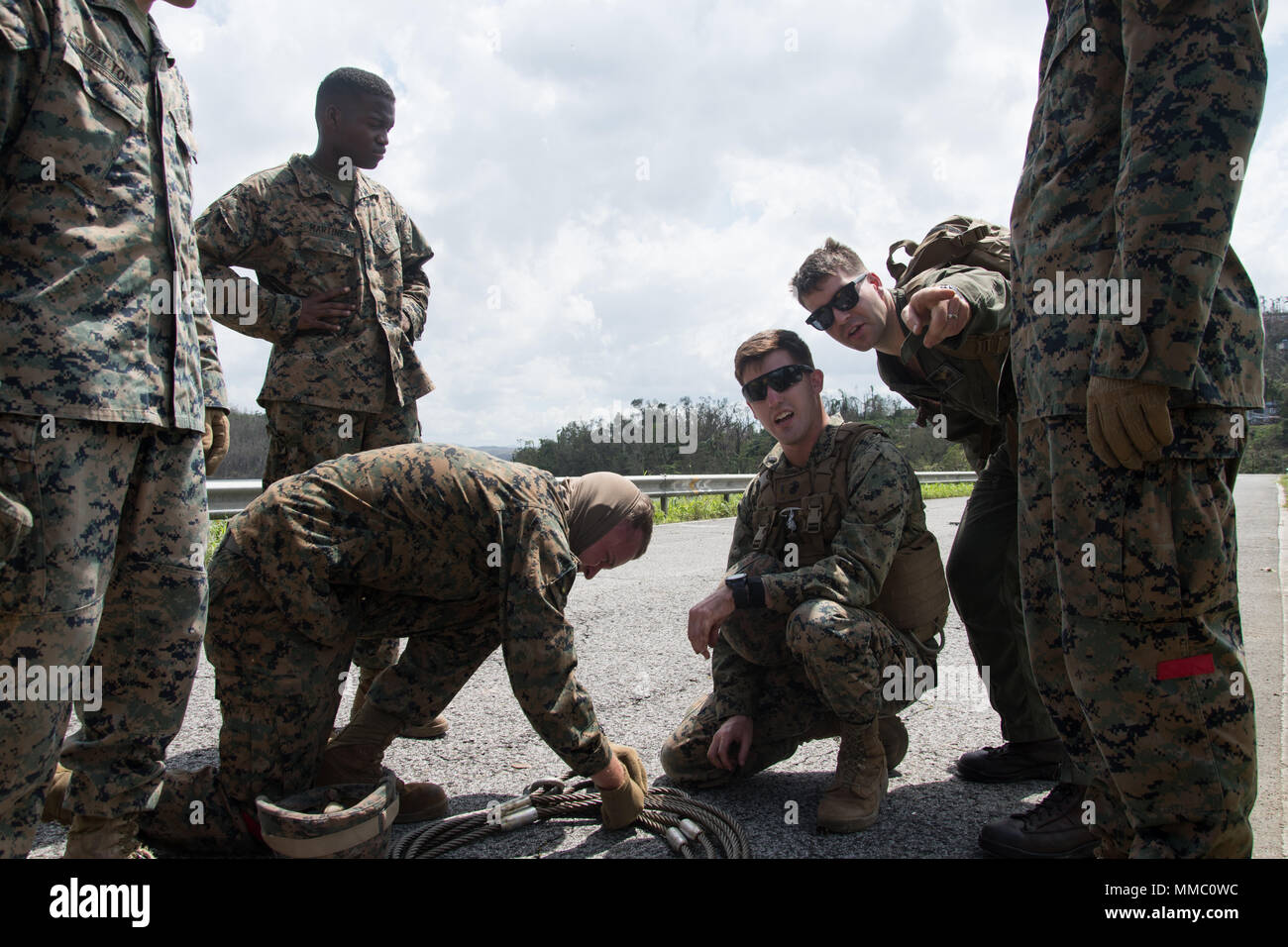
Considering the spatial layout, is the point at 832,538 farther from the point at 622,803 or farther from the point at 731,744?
the point at 622,803

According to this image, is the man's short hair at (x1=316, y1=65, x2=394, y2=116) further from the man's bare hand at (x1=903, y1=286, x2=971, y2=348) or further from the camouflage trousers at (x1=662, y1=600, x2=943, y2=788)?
the camouflage trousers at (x1=662, y1=600, x2=943, y2=788)

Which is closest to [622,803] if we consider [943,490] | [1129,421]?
[1129,421]

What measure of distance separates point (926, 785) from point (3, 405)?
2965 mm

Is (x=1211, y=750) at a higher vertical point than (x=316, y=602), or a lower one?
lower

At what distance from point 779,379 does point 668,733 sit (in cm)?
155

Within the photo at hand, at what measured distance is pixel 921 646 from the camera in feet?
10.4

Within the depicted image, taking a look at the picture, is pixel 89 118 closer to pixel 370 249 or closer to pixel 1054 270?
pixel 370 249

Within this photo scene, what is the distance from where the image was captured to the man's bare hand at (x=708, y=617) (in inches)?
115

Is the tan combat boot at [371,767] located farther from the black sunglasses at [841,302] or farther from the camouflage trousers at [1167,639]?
the black sunglasses at [841,302]

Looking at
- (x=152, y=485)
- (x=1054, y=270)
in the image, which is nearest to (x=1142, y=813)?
(x=1054, y=270)

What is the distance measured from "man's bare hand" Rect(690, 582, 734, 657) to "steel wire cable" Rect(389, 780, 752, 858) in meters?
0.51

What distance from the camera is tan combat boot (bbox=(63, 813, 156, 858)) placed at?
2141mm

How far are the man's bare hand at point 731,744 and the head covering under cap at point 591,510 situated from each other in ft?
2.69
